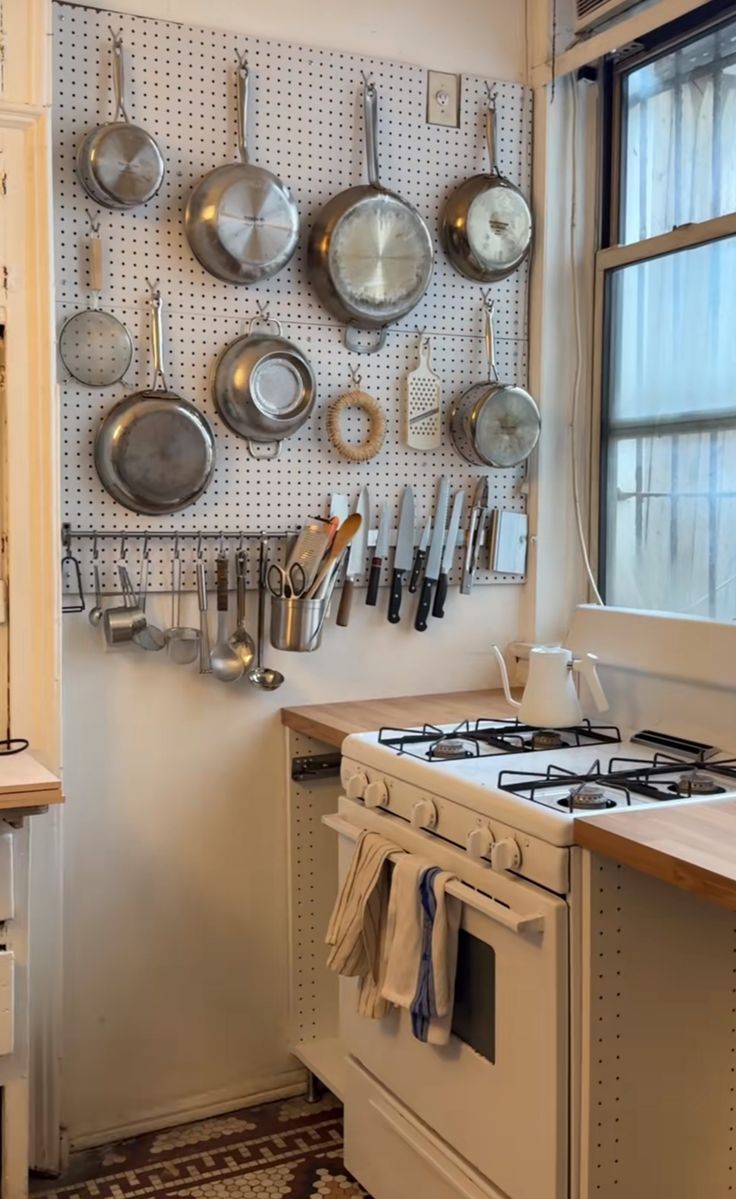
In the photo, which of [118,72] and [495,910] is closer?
[495,910]

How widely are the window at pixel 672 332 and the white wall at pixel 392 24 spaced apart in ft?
1.02

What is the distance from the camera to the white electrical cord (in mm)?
2947

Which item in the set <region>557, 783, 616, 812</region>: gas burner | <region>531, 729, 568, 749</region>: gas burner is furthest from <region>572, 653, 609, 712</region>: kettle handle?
<region>557, 783, 616, 812</region>: gas burner

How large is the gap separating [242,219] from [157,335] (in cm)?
31

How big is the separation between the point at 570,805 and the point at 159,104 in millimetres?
1740

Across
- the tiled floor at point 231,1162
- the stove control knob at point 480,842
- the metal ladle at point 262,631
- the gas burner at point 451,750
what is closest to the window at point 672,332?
the gas burner at point 451,750

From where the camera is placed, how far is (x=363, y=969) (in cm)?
217

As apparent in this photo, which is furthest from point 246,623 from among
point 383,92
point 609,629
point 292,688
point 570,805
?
point 383,92

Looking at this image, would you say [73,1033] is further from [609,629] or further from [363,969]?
[609,629]

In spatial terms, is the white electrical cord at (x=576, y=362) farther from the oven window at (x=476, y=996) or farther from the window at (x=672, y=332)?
the oven window at (x=476, y=996)

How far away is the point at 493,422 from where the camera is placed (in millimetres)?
2859

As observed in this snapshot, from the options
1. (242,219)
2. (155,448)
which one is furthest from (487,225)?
(155,448)

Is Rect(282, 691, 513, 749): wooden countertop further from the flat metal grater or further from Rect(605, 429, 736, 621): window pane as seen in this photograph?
the flat metal grater

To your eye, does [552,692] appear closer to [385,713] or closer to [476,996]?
[385,713]
